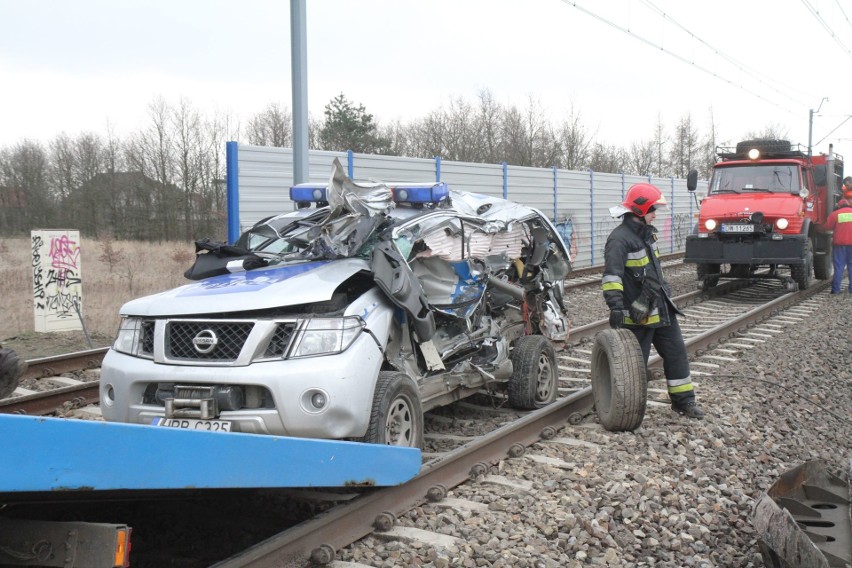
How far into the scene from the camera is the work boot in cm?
688

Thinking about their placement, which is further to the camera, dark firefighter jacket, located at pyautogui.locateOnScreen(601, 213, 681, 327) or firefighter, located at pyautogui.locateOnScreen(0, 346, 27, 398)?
dark firefighter jacket, located at pyautogui.locateOnScreen(601, 213, 681, 327)

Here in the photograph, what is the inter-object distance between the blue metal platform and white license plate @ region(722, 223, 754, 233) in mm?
12719

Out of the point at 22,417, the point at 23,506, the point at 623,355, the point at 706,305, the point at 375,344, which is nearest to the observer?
the point at 22,417

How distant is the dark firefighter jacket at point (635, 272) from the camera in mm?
6686

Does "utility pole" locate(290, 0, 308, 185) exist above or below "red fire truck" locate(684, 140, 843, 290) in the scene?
above

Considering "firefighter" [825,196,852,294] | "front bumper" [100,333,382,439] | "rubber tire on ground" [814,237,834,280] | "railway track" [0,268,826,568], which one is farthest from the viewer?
"rubber tire on ground" [814,237,834,280]

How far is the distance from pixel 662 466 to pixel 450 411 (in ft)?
7.11

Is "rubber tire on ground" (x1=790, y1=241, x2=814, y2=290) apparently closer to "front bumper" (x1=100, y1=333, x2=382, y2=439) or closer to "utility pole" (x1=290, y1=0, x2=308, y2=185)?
"utility pole" (x1=290, y1=0, x2=308, y2=185)

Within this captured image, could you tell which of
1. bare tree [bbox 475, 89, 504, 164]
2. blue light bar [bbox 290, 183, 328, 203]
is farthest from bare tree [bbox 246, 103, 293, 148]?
blue light bar [bbox 290, 183, 328, 203]

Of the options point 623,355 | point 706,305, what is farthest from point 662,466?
point 706,305

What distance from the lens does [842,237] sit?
16094mm

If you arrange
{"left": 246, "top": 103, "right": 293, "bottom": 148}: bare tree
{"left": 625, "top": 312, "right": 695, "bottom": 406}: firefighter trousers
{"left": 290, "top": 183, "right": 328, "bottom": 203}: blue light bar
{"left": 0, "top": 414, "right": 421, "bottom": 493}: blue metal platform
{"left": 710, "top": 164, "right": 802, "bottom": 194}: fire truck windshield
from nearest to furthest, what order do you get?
{"left": 0, "top": 414, "right": 421, "bottom": 493}: blue metal platform, {"left": 290, "top": 183, "right": 328, "bottom": 203}: blue light bar, {"left": 625, "top": 312, "right": 695, "bottom": 406}: firefighter trousers, {"left": 710, "top": 164, "right": 802, "bottom": 194}: fire truck windshield, {"left": 246, "top": 103, "right": 293, "bottom": 148}: bare tree

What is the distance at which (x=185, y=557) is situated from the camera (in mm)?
4430

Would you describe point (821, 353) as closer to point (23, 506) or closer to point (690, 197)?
point (23, 506)
